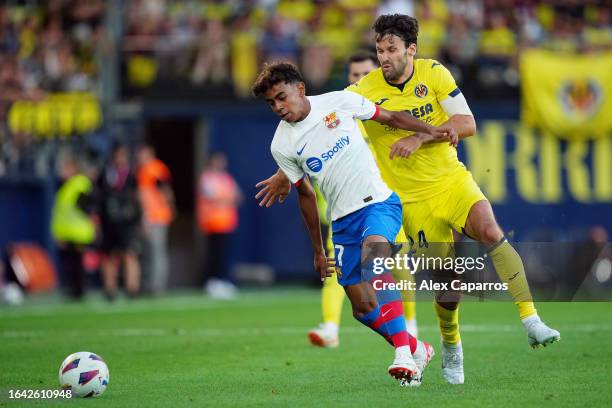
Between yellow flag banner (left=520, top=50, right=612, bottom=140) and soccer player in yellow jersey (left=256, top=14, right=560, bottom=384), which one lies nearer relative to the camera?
soccer player in yellow jersey (left=256, top=14, right=560, bottom=384)

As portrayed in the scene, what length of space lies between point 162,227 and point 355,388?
12378 millimetres

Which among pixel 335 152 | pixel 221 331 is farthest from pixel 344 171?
pixel 221 331

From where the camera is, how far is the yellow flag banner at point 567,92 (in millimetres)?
20750

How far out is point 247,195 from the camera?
2141 centimetres

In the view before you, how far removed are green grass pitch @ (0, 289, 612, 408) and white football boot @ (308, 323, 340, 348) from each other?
0.30 ft

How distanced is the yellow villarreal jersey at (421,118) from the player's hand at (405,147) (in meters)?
0.47

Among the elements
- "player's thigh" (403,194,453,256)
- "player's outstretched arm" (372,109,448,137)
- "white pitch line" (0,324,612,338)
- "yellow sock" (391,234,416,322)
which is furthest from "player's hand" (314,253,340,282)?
"white pitch line" (0,324,612,338)

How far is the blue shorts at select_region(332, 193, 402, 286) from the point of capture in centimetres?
796

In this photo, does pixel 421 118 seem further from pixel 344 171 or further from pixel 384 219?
pixel 384 219

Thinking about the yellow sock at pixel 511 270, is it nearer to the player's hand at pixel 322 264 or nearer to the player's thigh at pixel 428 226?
the player's thigh at pixel 428 226

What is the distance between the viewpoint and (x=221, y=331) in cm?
1292

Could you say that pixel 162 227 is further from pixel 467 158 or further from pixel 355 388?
pixel 355 388

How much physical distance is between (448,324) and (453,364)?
29cm

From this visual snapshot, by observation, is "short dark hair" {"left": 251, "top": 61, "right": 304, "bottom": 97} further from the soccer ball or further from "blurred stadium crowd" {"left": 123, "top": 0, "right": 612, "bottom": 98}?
"blurred stadium crowd" {"left": 123, "top": 0, "right": 612, "bottom": 98}
